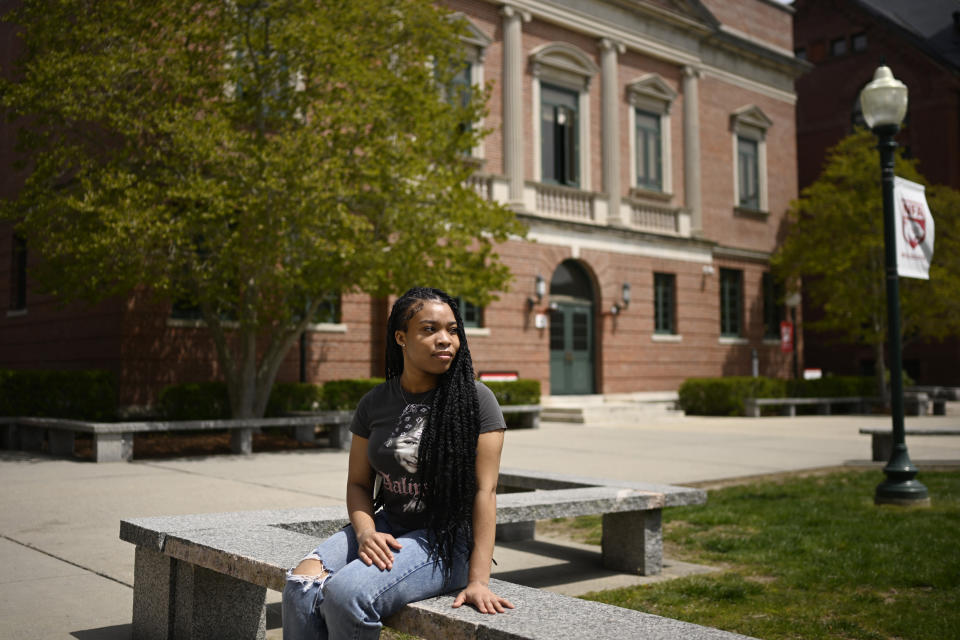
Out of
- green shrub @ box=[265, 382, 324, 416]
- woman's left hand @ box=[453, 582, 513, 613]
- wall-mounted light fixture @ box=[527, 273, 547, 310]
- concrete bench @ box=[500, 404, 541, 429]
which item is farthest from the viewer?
wall-mounted light fixture @ box=[527, 273, 547, 310]

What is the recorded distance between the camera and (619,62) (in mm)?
28062

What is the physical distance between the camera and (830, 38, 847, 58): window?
4250 cm

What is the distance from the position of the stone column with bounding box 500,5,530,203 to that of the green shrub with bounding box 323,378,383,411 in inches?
309

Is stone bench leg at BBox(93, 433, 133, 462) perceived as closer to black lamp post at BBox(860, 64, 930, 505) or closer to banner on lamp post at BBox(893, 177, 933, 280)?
black lamp post at BBox(860, 64, 930, 505)

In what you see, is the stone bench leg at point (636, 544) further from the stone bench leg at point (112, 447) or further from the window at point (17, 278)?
the window at point (17, 278)

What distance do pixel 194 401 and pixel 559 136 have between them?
550 inches

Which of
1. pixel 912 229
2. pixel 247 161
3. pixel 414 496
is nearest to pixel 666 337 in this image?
pixel 247 161

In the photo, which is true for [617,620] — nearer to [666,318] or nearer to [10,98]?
[10,98]

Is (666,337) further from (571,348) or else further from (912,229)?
(912,229)

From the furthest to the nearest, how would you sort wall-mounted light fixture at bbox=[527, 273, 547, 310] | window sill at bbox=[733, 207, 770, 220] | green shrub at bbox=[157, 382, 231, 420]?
window sill at bbox=[733, 207, 770, 220] → wall-mounted light fixture at bbox=[527, 273, 547, 310] → green shrub at bbox=[157, 382, 231, 420]

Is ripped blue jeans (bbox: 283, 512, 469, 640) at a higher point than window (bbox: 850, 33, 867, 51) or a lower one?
lower

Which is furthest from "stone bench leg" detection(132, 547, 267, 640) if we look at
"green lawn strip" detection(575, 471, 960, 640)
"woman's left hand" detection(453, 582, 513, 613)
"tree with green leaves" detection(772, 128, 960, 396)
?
"tree with green leaves" detection(772, 128, 960, 396)

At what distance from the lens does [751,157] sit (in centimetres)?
3241

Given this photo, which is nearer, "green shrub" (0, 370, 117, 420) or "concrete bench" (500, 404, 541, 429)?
"green shrub" (0, 370, 117, 420)
